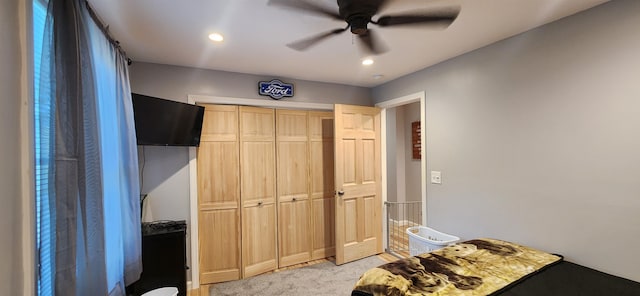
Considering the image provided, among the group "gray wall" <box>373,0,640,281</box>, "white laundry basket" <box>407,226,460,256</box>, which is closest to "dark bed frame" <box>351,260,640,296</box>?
"gray wall" <box>373,0,640,281</box>

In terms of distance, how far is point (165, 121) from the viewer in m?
2.33

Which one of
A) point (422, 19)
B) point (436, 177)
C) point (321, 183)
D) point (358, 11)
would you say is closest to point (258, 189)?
point (321, 183)

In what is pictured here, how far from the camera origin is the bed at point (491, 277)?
4.85ft

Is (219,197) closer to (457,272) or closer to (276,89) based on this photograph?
(276,89)

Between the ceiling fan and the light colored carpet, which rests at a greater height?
the ceiling fan

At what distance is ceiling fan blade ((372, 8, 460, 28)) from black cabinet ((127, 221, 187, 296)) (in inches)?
95.2

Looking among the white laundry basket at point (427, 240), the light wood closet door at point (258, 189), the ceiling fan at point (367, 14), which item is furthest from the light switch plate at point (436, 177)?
the light wood closet door at point (258, 189)

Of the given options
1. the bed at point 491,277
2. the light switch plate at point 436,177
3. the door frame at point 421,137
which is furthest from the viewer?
the door frame at point 421,137

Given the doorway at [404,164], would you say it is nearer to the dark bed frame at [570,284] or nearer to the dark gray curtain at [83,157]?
the dark bed frame at [570,284]

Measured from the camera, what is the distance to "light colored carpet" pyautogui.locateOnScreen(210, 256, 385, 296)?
8.79 ft

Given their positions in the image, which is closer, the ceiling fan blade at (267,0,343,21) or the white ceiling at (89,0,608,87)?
the ceiling fan blade at (267,0,343,21)

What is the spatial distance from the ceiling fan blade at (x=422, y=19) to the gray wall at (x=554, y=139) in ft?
3.62

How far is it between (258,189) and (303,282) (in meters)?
1.15

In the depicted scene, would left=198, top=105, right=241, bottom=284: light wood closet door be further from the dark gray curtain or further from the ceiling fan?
the ceiling fan
